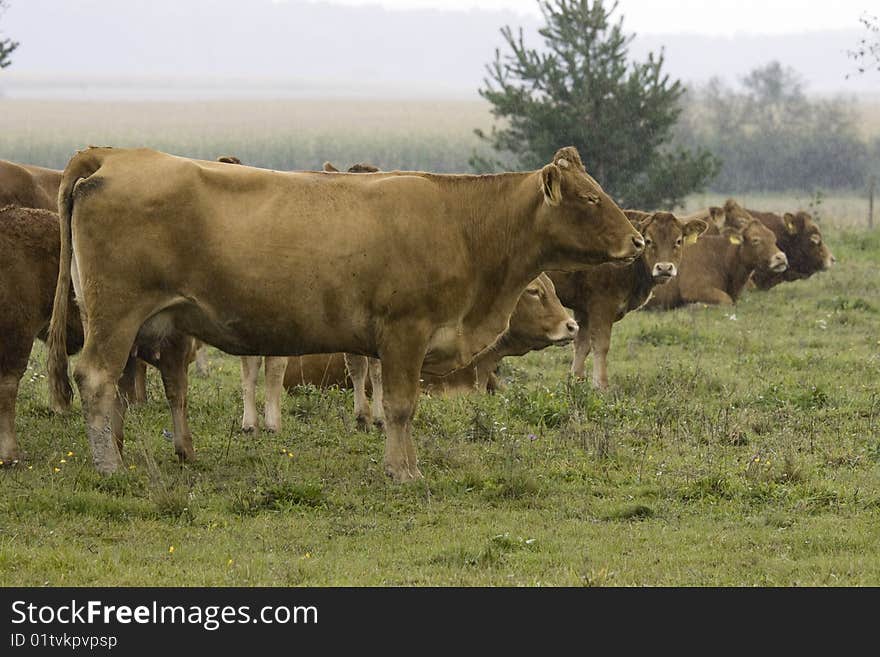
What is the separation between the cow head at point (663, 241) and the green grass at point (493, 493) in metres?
1.10

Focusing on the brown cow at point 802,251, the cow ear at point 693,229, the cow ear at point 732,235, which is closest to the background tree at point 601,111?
the brown cow at point 802,251

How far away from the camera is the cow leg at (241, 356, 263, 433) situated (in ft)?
33.0

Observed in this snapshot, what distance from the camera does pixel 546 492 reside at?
8281 mm

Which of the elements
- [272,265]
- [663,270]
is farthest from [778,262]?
[272,265]

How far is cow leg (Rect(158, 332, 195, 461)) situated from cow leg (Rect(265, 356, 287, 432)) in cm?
113

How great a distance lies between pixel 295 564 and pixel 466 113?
90280 mm

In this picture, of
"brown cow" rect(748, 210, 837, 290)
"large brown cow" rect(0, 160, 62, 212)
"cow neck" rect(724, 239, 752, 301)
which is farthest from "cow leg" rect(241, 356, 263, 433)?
"brown cow" rect(748, 210, 837, 290)

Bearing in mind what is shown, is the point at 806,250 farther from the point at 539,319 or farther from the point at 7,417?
the point at 7,417

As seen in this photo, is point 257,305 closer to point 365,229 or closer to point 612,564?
point 365,229

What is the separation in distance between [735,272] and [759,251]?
521 millimetres

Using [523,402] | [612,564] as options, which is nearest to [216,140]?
[523,402]

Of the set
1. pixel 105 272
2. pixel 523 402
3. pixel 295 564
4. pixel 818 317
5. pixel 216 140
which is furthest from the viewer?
pixel 216 140

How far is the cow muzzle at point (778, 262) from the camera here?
62.7 ft

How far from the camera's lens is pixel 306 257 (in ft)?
27.2
